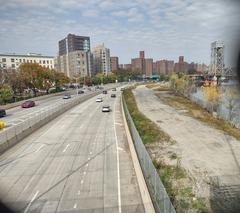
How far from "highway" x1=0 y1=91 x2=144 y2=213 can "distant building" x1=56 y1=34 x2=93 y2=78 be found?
11407cm

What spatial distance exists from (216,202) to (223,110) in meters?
29.4

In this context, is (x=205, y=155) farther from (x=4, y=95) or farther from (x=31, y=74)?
(x=31, y=74)

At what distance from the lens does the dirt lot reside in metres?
10.8

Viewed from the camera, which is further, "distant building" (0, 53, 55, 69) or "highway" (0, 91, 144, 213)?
"distant building" (0, 53, 55, 69)

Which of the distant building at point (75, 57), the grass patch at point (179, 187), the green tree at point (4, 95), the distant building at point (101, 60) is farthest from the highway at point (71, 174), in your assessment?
the distant building at point (101, 60)

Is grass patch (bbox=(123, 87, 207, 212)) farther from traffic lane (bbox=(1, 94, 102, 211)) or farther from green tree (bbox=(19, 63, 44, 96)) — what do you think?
green tree (bbox=(19, 63, 44, 96))

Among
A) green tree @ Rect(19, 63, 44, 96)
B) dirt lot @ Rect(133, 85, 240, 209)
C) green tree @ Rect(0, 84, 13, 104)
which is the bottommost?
dirt lot @ Rect(133, 85, 240, 209)

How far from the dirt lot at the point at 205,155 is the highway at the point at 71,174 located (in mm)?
2903

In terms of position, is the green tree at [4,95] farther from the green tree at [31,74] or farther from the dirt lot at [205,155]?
the dirt lot at [205,155]

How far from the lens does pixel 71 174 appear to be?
40.2 feet

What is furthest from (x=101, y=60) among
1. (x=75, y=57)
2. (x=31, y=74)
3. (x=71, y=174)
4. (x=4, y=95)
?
(x=71, y=174)

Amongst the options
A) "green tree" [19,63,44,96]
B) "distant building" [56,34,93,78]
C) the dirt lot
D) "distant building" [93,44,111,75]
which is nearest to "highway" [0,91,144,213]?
the dirt lot

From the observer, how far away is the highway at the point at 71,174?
370 inches

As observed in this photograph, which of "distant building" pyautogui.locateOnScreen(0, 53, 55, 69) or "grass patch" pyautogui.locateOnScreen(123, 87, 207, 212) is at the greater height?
"distant building" pyautogui.locateOnScreen(0, 53, 55, 69)
